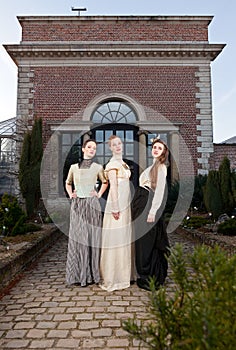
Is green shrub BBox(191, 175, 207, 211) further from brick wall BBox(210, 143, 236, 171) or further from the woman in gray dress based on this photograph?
the woman in gray dress

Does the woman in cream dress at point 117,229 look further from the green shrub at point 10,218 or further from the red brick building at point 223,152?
the red brick building at point 223,152

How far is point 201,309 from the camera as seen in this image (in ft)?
4.04

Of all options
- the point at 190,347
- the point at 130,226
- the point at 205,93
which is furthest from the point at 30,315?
the point at 205,93

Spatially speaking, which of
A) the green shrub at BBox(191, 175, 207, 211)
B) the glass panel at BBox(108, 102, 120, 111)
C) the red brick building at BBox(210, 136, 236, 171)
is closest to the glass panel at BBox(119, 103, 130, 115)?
the glass panel at BBox(108, 102, 120, 111)

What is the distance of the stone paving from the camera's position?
8.46 feet

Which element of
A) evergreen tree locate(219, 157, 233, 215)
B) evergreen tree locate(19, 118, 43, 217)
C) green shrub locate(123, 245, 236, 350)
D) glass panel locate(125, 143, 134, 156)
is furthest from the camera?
glass panel locate(125, 143, 134, 156)

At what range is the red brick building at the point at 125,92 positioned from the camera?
39.4ft

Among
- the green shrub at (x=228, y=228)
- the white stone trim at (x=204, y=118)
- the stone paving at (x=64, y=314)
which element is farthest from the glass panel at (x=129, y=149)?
the stone paving at (x=64, y=314)

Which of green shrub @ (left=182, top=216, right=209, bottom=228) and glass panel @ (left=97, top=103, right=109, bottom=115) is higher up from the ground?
glass panel @ (left=97, top=103, right=109, bottom=115)

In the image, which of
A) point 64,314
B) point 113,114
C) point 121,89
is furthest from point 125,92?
point 64,314

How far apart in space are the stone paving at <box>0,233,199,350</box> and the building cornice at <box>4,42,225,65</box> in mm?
9555

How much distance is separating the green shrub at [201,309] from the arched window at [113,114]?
10881 mm

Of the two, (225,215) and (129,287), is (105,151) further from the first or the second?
(129,287)

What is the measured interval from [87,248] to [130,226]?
0.61m
